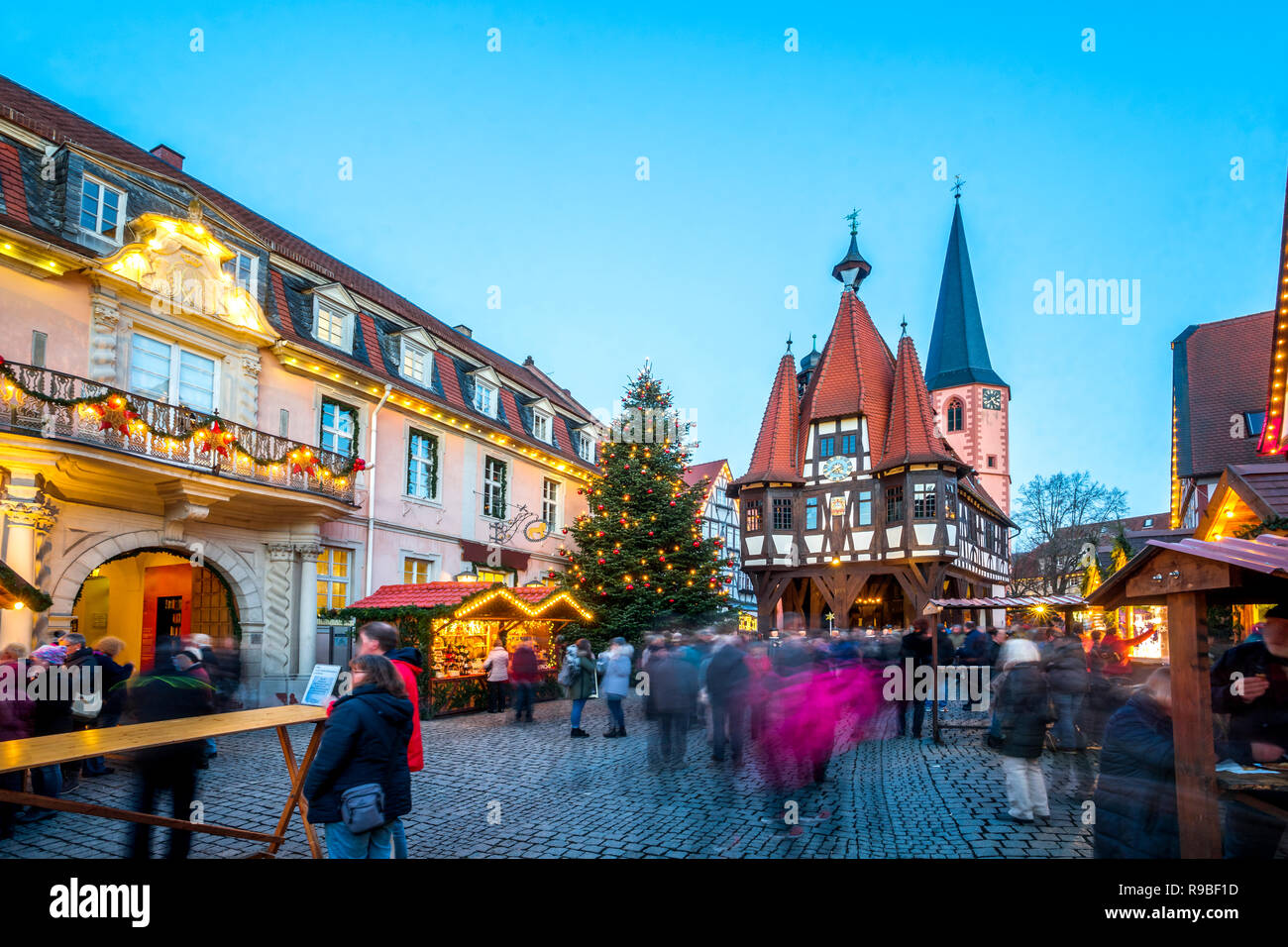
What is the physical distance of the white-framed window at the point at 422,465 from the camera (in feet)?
64.4

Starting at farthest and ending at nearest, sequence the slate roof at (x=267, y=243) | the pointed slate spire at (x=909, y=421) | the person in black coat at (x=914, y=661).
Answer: the pointed slate spire at (x=909, y=421) < the person in black coat at (x=914, y=661) < the slate roof at (x=267, y=243)

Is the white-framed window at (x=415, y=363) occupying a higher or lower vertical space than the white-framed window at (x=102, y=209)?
lower

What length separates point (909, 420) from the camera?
2823cm

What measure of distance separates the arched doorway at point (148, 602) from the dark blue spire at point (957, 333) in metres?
41.6

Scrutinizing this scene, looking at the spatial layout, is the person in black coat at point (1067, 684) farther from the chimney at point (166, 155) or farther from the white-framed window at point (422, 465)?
the chimney at point (166, 155)

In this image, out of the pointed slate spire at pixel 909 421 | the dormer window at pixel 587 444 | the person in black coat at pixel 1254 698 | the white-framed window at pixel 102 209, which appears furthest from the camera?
the dormer window at pixel 587 444

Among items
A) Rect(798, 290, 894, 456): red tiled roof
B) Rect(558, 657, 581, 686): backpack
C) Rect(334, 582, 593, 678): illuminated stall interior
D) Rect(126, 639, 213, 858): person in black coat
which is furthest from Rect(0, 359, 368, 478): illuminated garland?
Rect(798, 290, 894, 456): red tiled roof

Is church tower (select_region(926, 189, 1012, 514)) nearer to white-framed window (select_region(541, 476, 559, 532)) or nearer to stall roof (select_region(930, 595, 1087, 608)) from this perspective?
A: white-framed window (select_region(541, 476, 559, 532))

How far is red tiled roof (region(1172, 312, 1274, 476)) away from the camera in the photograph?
25562mm

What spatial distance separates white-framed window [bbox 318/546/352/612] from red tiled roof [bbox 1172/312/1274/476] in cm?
2705

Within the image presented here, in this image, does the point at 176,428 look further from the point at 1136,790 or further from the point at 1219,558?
the point at 1219,558

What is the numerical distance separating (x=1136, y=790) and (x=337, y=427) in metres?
17.0

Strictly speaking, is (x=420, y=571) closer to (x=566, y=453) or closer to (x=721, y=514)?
(x=566, y=453)

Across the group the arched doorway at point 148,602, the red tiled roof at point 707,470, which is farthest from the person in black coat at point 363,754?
the red tiled roof at point 707,470
